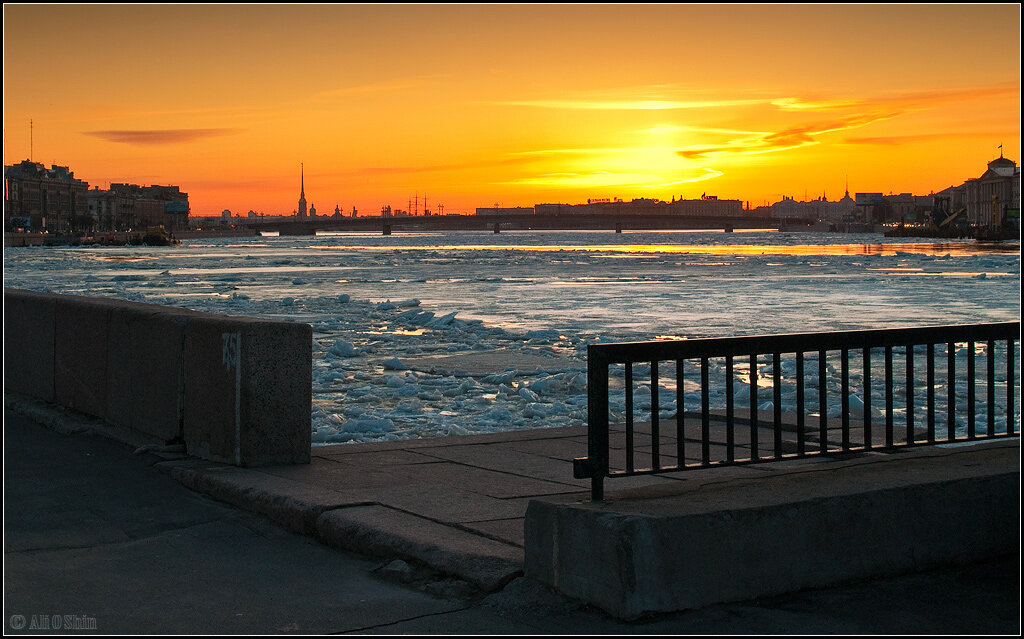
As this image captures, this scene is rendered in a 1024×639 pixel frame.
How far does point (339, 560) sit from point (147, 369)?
3382mm

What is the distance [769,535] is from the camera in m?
4.79

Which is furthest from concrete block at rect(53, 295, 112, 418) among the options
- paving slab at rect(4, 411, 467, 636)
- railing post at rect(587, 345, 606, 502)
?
railing post at rect(587, 345, 606, 502)

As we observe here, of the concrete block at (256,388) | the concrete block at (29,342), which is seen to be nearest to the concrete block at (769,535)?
the concrete block at (256,388)

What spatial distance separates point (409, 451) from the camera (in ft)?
26.2

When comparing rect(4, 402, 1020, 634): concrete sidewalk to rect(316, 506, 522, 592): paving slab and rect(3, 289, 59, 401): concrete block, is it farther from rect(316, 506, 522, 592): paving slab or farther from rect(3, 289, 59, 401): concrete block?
rect(3, 289, 59, 401): concrete block

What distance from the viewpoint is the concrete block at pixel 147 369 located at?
789 cm

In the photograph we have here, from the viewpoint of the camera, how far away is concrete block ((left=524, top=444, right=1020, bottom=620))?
4543 millimetres

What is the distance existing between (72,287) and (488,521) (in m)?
40.9

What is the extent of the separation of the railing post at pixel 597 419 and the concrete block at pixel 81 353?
5129mm

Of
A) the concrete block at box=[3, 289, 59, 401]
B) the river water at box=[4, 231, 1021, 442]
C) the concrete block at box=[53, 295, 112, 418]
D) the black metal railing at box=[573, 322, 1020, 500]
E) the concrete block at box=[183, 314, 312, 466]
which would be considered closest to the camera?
the black metal railing at box=[573, 322, 1020, 500]

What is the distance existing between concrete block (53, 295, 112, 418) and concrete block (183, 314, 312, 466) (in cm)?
192

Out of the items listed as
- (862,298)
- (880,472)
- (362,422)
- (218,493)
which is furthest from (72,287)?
(880,472)

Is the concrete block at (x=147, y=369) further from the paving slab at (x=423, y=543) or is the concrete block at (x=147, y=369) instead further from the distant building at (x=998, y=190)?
the distant building at (x=998, y=190)

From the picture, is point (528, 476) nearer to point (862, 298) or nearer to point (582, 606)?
point (582, 606)
